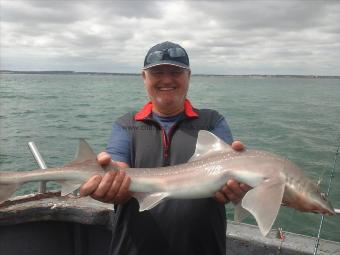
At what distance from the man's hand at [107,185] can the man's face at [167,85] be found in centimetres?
79

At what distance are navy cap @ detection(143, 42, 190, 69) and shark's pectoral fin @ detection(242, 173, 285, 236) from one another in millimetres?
1345

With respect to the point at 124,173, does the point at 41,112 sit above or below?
below

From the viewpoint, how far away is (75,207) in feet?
15.9

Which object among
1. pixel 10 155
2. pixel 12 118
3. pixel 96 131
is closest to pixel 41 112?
pixel 12 118

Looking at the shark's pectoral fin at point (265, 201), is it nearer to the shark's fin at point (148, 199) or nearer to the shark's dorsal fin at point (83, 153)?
the shark's fin at point (148, 199)

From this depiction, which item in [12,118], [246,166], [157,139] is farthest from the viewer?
[12,118]

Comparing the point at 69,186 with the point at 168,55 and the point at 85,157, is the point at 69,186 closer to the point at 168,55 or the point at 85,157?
the point at 85,157

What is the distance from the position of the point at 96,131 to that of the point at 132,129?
21235 millimetres

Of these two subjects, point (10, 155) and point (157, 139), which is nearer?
point (157, 139)

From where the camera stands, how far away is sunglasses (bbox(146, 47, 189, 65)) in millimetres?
3711

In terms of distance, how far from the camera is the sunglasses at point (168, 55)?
12.2ft

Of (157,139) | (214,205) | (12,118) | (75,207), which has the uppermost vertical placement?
(157,139)

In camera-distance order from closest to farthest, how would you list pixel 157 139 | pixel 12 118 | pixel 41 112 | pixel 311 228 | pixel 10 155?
pixel 157 139 → pixel 311 228 → pixel 10 155 → pixel 12 118 → pixel 41 112

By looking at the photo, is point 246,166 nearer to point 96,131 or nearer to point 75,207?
point 75,207
